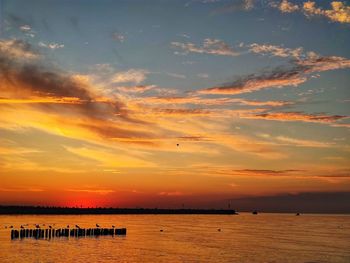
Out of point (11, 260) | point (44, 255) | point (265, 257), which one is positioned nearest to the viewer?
point (11, 260)

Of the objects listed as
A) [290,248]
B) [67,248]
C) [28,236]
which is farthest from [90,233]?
[290,248]

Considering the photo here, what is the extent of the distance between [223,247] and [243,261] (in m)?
17.0

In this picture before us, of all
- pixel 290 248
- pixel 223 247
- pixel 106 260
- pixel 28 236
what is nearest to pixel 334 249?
pixel 290 248

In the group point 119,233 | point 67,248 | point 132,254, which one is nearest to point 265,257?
point 132,254

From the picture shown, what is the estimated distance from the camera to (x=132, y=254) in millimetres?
64250

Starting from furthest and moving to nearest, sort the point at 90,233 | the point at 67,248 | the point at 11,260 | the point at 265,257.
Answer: the point at 90,233 → the point at 67,248 → the point at 265,257 → the point at 11,260

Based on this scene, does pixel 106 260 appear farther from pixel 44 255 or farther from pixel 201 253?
pixel 201 253

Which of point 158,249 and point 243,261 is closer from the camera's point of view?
point 243,261

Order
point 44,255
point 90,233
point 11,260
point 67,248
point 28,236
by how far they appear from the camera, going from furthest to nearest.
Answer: point 90,233
point 28,236
point 67,248
point 44,255
point 11,260

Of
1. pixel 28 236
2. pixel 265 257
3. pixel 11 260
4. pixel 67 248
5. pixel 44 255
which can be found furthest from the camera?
pixel 28 236

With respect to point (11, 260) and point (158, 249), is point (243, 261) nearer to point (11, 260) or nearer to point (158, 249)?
point (158, 249)

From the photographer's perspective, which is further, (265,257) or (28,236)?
(28,236)

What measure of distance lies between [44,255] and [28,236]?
106 feet

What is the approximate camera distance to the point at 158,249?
7156 centimetres
